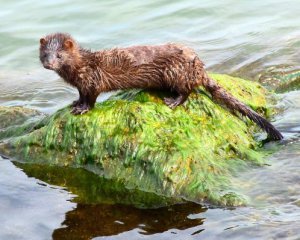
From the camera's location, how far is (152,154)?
616 centimetres

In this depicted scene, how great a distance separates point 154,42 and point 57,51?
576cm

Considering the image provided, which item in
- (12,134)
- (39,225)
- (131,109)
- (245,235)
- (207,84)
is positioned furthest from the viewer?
(12,134)

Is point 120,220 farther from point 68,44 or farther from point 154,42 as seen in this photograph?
point 154,42

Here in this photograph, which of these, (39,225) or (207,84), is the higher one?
(207,84)

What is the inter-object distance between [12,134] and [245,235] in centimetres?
350

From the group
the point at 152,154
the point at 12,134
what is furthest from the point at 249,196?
the point at 12,134

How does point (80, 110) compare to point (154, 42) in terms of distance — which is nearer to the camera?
point (80, 110)

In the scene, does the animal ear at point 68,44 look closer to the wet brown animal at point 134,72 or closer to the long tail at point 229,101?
the wet brown animal at point 134,72

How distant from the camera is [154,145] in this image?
6.26m

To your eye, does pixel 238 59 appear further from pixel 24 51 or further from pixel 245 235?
pixel 245 235

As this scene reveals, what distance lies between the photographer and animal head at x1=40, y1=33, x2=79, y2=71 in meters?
6.66

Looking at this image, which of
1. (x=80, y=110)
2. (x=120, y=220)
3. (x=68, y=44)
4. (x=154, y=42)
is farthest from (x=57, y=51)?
(x=154, y=42)

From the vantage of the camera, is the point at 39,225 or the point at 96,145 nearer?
the point at 39,225

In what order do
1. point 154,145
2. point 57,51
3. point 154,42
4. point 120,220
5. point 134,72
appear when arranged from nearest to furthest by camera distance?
point 120,220
point 154,145
point 57,51
point 134,72
point 154,42
